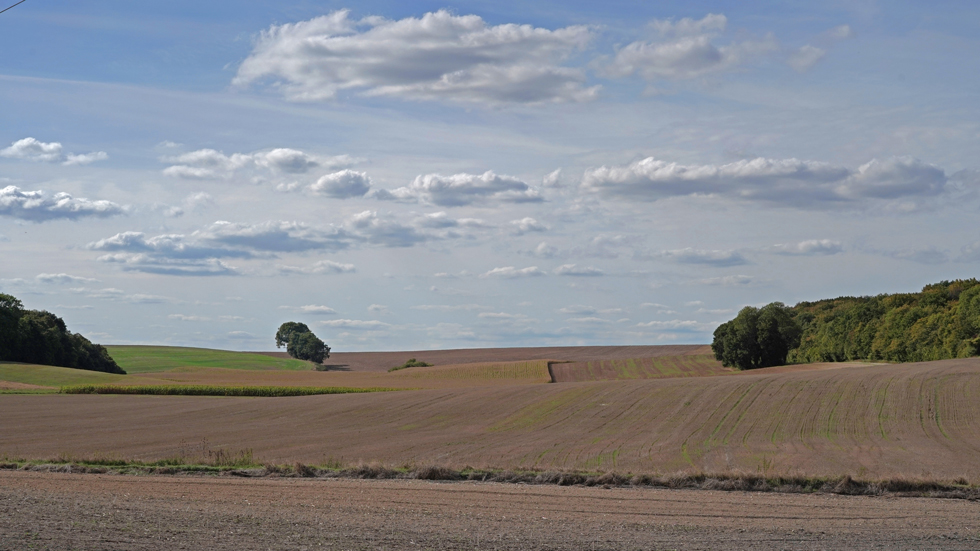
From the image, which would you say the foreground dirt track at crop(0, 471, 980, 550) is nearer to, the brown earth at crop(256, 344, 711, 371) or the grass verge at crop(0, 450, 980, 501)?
the grass verge at crop(0, 450, 980, 501)

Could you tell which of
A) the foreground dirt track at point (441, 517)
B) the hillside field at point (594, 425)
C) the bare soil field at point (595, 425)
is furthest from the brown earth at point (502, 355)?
the foreground dirt track at point (441, 517)

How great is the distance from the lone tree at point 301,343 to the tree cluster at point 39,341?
42.0m

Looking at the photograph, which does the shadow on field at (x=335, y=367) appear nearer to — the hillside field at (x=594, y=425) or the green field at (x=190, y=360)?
the green field at (x=190, y=360)

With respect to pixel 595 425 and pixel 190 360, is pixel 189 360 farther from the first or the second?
pixel 595 425

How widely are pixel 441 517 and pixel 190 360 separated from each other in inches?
4432

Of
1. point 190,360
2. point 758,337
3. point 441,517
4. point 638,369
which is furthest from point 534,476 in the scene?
point 190,360

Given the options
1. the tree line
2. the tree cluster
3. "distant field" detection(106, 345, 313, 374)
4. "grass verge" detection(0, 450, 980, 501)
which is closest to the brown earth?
"distant field" detection(106, 345, 313, 374)

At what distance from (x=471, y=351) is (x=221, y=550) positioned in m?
128

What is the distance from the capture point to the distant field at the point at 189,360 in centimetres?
11178

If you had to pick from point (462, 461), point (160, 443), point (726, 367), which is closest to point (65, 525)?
point (462, 461)

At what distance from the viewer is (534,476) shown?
884 inches

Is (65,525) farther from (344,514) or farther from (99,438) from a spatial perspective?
(99,438)

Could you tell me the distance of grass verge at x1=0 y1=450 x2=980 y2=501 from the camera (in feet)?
67.6

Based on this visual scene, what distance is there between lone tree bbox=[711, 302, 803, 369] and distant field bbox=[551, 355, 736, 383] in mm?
2184
